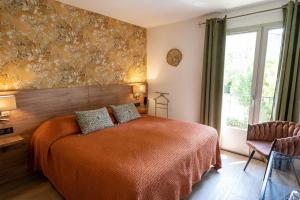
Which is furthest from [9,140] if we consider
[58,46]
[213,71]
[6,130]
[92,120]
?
[213,71]

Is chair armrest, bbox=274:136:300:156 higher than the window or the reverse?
the reverse

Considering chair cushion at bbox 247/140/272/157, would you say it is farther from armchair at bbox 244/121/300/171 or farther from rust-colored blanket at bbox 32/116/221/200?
rust-colored blanket at bbox 32/116/221/200

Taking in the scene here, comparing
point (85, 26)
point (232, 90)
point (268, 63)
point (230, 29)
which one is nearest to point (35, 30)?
point (85, 26)

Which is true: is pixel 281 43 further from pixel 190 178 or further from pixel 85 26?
pixel 85 26

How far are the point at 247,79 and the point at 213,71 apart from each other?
58cm

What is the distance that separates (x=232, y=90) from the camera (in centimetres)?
323

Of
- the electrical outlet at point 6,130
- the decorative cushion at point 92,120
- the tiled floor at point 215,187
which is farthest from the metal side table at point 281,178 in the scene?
the electrical outlet at point 6,130

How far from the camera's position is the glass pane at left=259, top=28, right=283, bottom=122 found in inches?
106

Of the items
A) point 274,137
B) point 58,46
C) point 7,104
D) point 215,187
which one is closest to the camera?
point 7,104

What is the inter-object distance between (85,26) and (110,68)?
2.80ft

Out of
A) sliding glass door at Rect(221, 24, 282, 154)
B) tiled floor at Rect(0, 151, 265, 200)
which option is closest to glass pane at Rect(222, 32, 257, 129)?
sliding glass door at Rect(221, 24, 282, 154)

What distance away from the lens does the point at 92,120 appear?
8.52ft

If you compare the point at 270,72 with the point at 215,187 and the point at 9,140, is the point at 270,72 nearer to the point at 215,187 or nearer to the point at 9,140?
the point at 215,187

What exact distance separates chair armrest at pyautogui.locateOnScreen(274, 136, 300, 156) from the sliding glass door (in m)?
0.90
